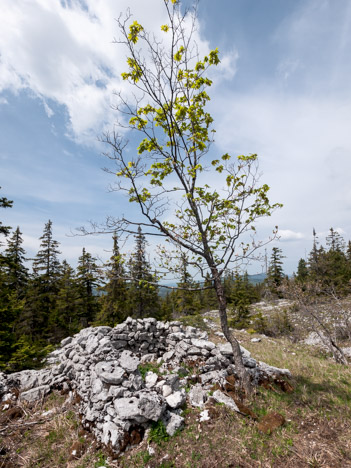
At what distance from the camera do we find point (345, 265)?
4022 cm

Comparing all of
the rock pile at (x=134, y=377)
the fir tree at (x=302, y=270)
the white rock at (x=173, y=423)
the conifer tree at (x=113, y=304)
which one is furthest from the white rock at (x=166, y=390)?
the fir tree at (x=302, y=270)

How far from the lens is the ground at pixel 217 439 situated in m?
4.41

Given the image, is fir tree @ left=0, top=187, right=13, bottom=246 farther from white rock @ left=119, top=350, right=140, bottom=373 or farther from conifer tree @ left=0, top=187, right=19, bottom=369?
white rock @ left=119, top=350, right=140, bottom=373

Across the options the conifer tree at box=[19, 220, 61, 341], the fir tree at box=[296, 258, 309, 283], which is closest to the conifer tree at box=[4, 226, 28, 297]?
the conifer tree at box=[19, 220, 61, 341]

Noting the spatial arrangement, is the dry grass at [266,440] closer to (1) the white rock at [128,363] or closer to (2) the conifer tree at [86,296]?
(1) the white rock at [128,363]

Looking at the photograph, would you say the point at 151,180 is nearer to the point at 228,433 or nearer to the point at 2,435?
the point at 228,433

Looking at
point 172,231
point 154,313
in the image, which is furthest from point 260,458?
point 154,313

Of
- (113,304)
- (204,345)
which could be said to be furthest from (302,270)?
(204,345)

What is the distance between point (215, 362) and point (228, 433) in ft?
7.74

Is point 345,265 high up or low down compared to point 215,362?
up

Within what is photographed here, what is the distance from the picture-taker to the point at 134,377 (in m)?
6.20

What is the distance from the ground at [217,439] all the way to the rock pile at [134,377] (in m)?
0.32

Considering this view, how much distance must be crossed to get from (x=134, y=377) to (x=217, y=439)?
2.54 m

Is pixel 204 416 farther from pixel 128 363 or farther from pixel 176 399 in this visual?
pixel 128 363
